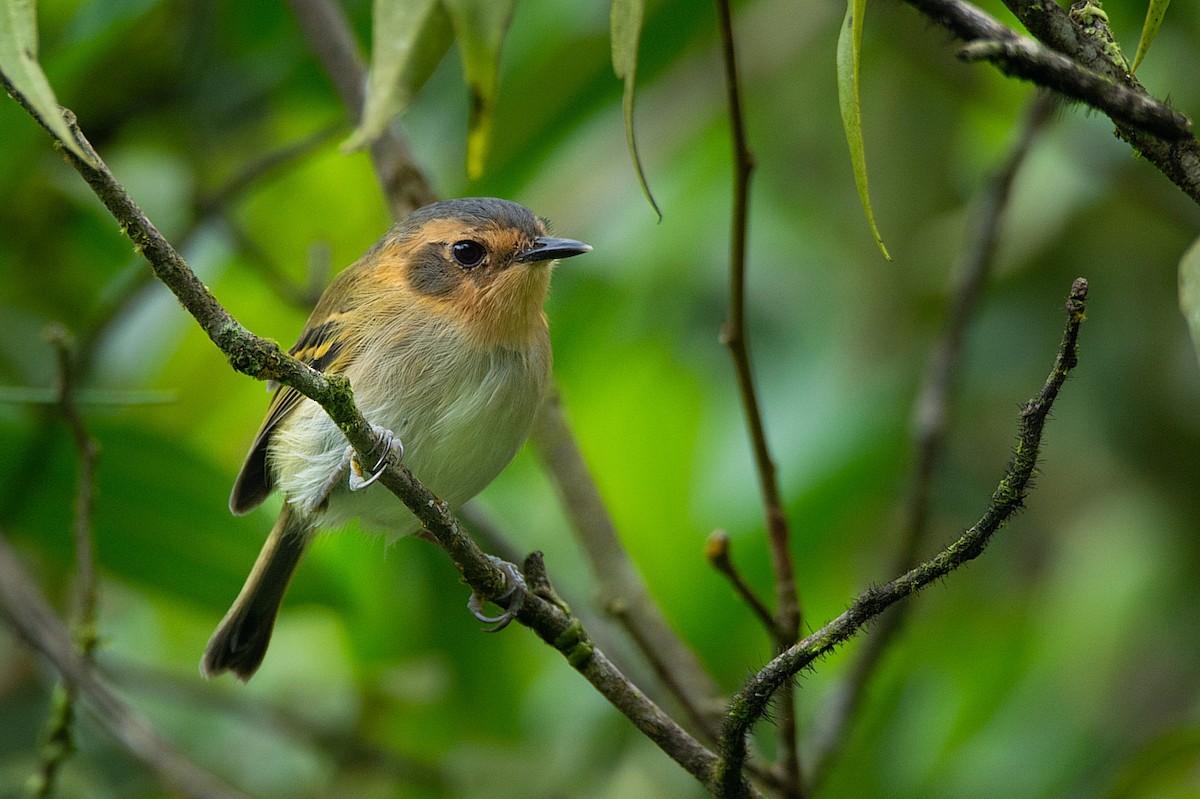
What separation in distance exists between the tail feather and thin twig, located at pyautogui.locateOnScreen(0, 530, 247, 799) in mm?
294

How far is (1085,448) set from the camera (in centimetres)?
530

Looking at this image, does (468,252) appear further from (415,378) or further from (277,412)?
(277,412)

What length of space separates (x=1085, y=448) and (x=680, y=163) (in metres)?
2.06

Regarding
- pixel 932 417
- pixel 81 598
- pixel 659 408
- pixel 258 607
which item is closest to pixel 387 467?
pixel 81 598

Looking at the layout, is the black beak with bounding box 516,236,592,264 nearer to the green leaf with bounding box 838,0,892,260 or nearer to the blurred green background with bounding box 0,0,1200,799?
the blurred green background with bounding box 0,0,1200,799

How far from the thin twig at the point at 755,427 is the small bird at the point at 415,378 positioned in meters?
0.58

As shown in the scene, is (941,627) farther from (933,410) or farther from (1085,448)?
(1085,448)

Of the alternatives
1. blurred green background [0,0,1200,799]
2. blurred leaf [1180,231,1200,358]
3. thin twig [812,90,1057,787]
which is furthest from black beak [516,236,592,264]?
blurred leaf [1180,231,1200,358]

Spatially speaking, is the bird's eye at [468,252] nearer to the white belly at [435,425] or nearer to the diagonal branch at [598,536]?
the white belly at [435,425]

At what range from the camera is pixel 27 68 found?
168cm

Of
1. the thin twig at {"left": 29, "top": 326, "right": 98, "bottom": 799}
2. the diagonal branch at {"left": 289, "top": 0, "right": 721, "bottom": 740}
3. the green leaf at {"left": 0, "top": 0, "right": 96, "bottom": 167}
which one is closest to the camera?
the green leaf at {"left": 0, "top": 0, "right": 96, "bottom": 167}

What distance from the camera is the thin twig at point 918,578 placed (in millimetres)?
1646

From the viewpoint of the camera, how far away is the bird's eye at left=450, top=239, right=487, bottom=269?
3.73 m

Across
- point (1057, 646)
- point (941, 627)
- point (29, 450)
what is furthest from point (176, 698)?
point (1057, 646)
